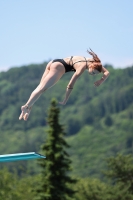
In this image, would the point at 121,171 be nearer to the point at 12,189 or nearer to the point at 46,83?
the point at 12,189

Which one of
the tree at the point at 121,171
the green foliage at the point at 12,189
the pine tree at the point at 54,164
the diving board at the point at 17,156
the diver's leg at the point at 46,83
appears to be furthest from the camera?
the green foliage at the point at 12,189

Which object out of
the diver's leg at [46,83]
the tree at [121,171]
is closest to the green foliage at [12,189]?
the tree at [121,171]

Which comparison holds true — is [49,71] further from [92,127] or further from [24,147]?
[92,127]

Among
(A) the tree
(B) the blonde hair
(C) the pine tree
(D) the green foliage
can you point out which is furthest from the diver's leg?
(D) the green foliage

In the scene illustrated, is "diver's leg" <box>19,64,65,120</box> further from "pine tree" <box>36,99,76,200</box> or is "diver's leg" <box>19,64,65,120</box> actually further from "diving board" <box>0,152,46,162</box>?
"pine tree" <box>36,99,76,200</box>

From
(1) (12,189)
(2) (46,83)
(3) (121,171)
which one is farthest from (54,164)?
(2) (46,83)

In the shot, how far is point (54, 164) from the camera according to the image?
149 feet

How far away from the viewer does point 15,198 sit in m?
61.8

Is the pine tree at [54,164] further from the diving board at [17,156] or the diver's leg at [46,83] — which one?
the diving board at [17,156]

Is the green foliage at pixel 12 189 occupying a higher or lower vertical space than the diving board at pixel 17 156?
higher

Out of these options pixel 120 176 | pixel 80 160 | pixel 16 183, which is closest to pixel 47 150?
pixel 120 176

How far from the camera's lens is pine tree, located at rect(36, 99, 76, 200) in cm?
4453

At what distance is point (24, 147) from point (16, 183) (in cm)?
10692

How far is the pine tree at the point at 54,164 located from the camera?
44.5 meters
